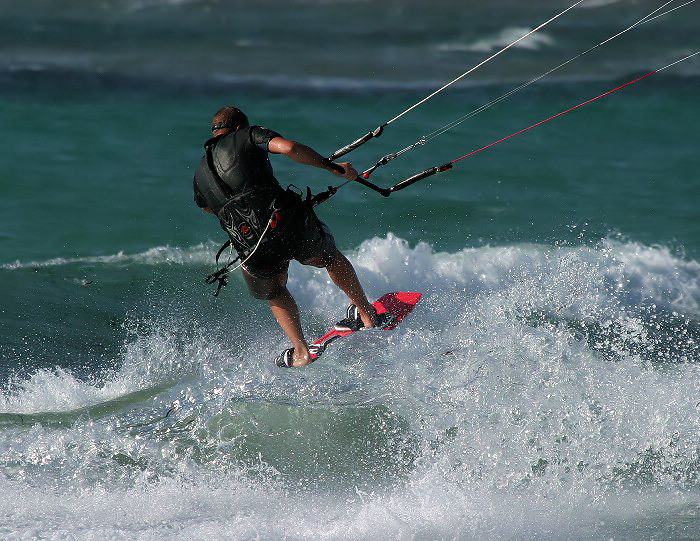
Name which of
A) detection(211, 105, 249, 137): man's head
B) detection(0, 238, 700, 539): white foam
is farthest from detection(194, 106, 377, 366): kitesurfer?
detection(0, 238, 700, 539): white foam

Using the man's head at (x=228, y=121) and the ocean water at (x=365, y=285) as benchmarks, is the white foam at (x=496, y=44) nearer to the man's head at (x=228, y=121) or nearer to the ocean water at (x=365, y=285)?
the ocean water at (x=365, y=285)

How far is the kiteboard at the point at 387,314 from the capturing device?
6543mm

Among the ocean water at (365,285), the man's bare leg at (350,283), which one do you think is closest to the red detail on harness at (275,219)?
the man's bare leg at (350,283)

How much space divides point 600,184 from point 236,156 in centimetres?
700

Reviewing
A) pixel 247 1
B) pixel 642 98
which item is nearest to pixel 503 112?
pixel 642 98

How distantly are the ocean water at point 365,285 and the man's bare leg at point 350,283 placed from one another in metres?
0.21

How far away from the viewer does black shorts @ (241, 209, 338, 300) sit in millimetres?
5914

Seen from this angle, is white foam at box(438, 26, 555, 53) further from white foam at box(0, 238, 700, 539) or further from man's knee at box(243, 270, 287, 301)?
man's knee at box(243, 270, 287, 301)

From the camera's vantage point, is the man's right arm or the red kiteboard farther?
the red kiteboard

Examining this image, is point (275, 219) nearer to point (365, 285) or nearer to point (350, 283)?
point (350, 283)

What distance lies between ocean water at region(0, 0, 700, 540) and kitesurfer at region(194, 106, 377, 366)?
2.30 ft

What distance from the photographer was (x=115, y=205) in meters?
10.4

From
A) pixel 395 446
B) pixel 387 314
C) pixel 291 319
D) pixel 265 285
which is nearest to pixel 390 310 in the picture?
pixel 387 314

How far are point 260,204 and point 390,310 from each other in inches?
65.2
